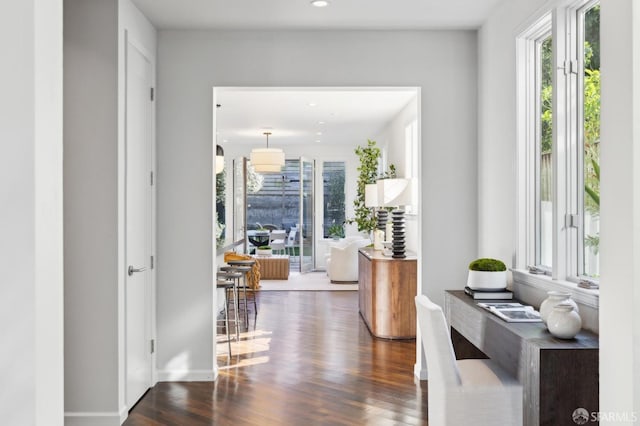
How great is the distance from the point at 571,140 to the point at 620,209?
5.29 feet

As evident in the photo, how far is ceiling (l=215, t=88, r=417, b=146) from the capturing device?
7262 mm

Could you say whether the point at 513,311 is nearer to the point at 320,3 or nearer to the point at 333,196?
the point at 320,3

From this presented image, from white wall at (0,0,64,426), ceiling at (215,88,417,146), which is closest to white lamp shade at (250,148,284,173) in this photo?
ceiling at (215,88,417,146)

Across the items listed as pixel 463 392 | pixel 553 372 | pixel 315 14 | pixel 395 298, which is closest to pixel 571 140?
pixel 553 372

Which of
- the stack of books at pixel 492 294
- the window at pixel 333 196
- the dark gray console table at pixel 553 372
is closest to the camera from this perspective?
the dark gray console table at pixel 553 372

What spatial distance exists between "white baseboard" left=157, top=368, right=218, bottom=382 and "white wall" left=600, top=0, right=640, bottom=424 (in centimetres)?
340

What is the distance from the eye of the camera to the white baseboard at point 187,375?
182 inches

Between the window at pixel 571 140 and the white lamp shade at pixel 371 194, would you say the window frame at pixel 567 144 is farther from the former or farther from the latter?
the white lamp shade at pixel 371 194

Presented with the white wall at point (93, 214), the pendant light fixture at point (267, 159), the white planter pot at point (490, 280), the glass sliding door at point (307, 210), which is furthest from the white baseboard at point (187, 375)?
the glass sliding door at point (307, 210)

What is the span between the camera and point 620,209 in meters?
1.75

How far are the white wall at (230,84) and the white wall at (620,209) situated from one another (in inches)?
112

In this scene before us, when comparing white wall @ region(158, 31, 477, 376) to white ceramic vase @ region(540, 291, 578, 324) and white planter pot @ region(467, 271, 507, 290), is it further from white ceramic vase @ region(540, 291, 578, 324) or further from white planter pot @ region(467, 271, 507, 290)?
white ceramic vase @ region(540, 291, 578, 324)

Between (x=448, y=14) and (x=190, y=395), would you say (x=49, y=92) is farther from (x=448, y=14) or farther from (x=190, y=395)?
(x=448, y=14)

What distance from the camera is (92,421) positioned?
3707mm
